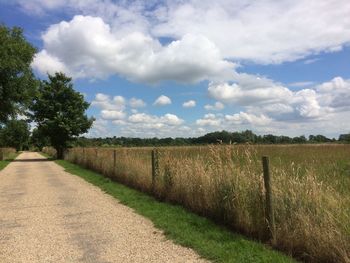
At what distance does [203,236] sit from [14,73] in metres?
24.6

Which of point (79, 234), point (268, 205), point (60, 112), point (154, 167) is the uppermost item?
point (60, 112)

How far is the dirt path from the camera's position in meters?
6.74

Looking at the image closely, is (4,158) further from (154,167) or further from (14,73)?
(154,167)

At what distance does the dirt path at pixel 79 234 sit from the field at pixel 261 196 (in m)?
1.38

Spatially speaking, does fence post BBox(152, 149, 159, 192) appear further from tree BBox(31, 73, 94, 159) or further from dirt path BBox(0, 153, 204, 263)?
tree BBox(31, 73, 94, 159)

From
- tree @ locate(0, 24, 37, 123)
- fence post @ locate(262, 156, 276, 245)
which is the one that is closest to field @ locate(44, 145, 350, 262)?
fence post @ locate(262, 156, 276, 245)

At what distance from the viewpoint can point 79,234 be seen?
8.30m

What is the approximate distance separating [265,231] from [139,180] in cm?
853

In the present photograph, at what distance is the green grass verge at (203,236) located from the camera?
249 inches

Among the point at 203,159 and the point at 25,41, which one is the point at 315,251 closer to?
the point at 203,159

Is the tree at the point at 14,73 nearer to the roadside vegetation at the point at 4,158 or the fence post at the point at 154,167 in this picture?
the roadside vegetation at the point at 4,158

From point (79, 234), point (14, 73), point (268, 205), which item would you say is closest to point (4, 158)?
point (14, 73)

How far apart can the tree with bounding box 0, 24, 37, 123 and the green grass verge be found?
721 inches

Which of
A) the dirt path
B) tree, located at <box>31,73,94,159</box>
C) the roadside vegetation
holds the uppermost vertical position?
tree, located at <box>31,73,94,159</box>
